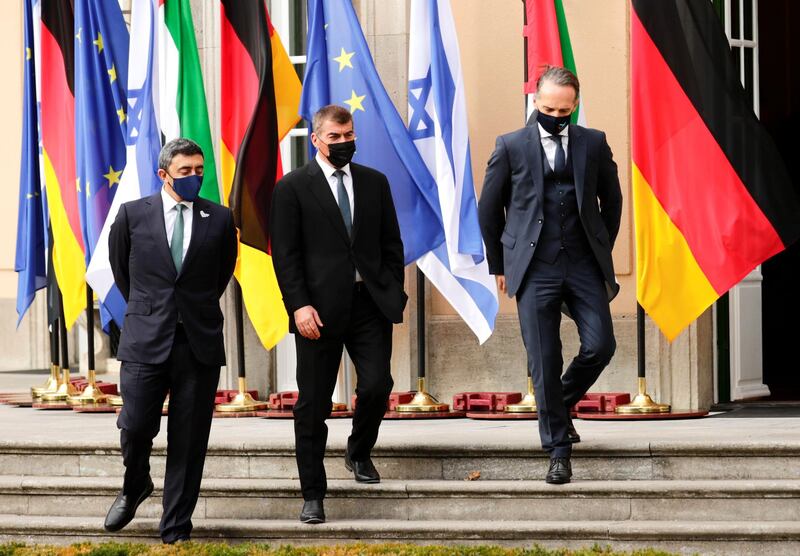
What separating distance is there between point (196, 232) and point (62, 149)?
478 cm

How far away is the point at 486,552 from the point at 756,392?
5360mm

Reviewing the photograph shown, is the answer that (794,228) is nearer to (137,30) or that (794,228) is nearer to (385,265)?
(385,265)

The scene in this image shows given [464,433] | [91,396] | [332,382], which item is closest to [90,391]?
[91,396]

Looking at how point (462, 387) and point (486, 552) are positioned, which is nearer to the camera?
point (486, 552)

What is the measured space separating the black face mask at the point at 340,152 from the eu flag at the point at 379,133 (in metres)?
2.69

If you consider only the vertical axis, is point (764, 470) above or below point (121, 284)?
below

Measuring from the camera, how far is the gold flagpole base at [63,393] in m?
12.6

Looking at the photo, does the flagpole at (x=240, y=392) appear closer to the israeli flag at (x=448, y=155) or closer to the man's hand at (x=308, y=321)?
the israeli flag at (x=448, y=155)

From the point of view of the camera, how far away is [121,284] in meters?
8.00

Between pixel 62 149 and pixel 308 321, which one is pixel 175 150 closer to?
pixel 308 321

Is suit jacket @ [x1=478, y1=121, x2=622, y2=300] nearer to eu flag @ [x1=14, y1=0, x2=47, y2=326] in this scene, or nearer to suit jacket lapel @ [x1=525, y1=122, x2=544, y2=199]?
suit jacket lapel @ [x1=525, y1=122, x2=544, y2=199]

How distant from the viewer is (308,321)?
7.86 metres

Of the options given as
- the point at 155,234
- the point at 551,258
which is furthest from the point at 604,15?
the point at 155,234

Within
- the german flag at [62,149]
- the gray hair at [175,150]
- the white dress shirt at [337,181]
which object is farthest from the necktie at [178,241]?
the german flag at [62,149]
